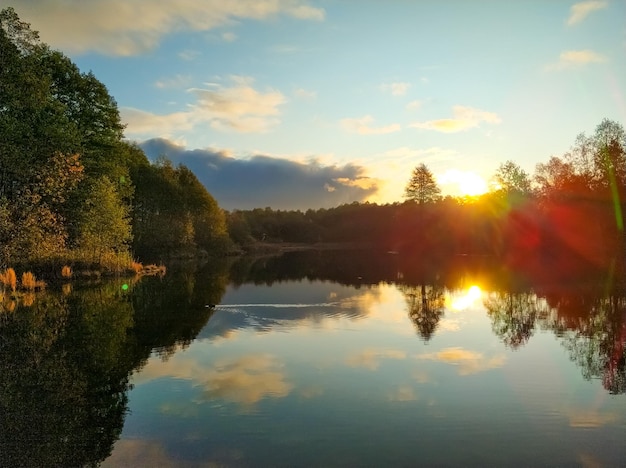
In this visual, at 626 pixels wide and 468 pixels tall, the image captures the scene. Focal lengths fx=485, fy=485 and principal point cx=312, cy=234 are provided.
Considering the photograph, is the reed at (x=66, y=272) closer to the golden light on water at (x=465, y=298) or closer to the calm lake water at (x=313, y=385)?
the calm lake water at (x=313, y=385)

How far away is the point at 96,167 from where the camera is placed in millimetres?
37719

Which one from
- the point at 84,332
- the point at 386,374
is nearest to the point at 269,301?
the point at 84,332

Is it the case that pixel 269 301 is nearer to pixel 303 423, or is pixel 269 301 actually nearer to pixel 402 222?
pixel 303 423

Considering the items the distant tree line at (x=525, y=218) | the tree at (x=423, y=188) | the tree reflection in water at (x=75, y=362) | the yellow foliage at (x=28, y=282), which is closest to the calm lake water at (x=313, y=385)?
the tree reflection in water at (x=75, y=362)

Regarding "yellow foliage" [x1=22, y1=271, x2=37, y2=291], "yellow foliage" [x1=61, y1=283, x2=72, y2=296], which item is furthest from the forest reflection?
"yellow foliage" [x1=22, y1=271, x2=37, y2=291]

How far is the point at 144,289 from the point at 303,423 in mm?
24760

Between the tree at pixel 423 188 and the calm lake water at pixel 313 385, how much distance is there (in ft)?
223

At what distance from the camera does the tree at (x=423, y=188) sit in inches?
3551

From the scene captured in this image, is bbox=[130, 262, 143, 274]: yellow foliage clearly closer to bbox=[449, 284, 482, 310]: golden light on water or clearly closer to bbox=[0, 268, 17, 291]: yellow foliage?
bbox=[0, 268, 17, 291]: yellow foliage

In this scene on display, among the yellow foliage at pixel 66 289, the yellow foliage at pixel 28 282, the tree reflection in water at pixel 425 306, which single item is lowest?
the tree reflection in water at pixel 425 306

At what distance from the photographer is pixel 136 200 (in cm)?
6544

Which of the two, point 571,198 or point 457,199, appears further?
point 457,199

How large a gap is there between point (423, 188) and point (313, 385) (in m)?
82.3

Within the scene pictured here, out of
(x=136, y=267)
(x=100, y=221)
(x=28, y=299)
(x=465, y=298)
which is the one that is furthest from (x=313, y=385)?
(x=136, y=267)
